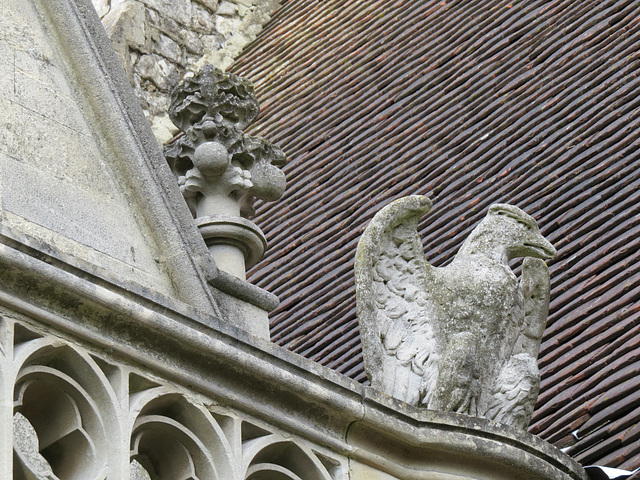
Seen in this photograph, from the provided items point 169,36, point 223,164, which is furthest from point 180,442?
point 169,36

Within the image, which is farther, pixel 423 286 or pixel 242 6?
pixel 242 6

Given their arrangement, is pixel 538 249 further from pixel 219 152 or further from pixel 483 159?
pixel 483 159

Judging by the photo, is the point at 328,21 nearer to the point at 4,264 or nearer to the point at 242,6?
the point at 242,6

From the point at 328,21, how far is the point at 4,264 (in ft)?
25.3

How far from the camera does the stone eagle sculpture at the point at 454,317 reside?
596 cm

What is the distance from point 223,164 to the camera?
20.0ft

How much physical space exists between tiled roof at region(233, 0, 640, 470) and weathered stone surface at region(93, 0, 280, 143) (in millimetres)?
813

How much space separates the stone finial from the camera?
6035mm

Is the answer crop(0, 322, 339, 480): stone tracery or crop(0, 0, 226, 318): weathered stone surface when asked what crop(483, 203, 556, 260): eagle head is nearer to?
crop(0, 0, 226, 318): weathered stone surface

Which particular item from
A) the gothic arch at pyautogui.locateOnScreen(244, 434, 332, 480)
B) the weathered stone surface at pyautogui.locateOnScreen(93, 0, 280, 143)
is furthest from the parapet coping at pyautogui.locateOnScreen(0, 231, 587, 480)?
the weathered stone surface at pyautogui.locateOnScreen(93, 0, 280, 143)

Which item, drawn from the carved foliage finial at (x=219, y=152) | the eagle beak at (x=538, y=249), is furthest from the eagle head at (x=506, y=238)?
the carved foliage finial at (x=219, y=152)

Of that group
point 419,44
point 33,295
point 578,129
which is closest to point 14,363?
point 33,295

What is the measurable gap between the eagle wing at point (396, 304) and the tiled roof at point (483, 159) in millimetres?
726

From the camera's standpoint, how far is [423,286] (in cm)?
625
